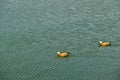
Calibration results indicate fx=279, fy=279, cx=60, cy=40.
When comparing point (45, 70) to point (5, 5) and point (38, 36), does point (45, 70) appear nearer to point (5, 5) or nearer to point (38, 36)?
point (38, 36)

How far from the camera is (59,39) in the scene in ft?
62.3

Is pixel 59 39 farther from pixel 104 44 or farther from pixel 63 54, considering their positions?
pixel 104 44

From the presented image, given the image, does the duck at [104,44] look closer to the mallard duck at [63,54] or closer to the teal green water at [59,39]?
the teal green water at [59,39]

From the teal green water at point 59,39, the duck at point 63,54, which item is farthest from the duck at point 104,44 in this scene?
the duck at point 63,54

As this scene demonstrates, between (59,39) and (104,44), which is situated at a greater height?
(104,44)

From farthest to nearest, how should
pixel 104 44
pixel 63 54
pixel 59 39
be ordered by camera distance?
pixel 59 39 → pixel 104 44 → pixel 63 54

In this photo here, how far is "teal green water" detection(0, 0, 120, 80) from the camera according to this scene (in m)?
15.4

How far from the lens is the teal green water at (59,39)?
1545 centimetres

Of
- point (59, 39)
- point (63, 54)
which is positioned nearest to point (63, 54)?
point (63, 54)

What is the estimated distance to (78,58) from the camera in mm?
16547

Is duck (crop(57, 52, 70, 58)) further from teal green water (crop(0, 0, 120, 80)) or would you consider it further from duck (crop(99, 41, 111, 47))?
duck (crop(99, 41, 111, 47))

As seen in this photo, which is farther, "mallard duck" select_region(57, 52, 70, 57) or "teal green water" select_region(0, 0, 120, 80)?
"mallard duck" select_region(57, 52, 70, 57)

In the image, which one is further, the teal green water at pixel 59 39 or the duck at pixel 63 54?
the duck at pixel 63 54

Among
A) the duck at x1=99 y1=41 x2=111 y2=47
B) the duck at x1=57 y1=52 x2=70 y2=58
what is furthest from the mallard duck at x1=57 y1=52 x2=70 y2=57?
the duck at x1=99 y1=41 x2=111 y2=47
